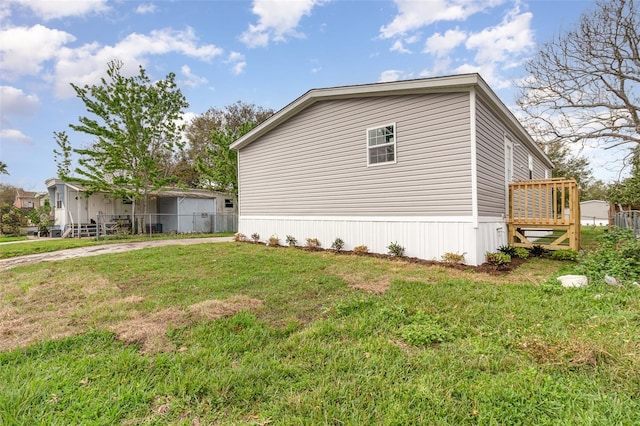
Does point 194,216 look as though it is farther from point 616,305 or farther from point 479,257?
point 616,305

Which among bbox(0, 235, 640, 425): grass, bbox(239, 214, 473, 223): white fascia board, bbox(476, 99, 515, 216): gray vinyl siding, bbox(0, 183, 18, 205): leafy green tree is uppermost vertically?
bbox(0, 183, 18, 205): leafy green tree

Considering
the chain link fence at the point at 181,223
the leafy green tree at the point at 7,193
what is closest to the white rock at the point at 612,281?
the chain link fence at the point at 181,223

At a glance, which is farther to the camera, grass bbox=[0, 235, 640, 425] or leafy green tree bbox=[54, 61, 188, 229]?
leafy green tree bbox=[54, 61, 188, 229]

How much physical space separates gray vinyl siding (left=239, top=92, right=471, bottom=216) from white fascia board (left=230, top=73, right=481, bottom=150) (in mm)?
174

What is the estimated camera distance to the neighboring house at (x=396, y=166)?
6738mm

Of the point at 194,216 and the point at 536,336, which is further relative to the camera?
the point at 194,216

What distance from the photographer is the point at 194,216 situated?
61.3 feet

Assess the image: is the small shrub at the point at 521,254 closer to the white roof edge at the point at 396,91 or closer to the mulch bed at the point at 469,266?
the mulch bed at the point at 469,266

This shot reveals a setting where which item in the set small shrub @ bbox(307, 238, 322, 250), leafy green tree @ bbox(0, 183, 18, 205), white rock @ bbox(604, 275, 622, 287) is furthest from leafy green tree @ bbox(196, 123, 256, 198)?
leafy green tree @ bbox(0, 183, 18, 205)

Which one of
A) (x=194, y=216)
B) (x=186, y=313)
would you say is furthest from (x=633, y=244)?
(x=194, y=216)

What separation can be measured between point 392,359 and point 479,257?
492 cm

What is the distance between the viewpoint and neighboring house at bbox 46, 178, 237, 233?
1667 cm

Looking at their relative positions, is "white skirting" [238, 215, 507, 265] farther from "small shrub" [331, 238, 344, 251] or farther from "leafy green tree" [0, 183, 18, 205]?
"leafy green tree" [0, 183, 18, 205]

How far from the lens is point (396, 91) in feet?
24.8
